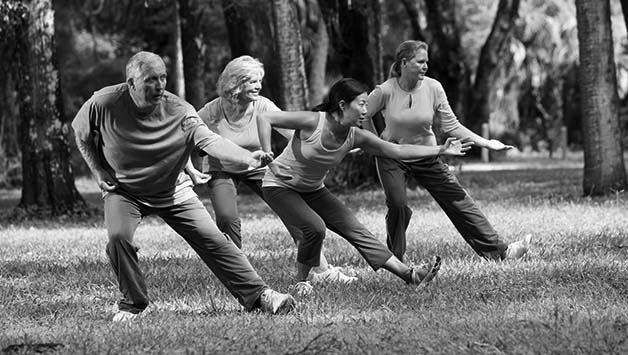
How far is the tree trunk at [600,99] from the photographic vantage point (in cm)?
1797

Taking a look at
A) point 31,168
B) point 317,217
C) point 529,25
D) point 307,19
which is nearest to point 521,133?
point 529,25

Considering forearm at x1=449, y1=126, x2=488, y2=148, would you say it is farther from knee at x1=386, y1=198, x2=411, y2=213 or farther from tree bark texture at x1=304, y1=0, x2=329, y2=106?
tree bark texture at x1=304, y1=0, x2=329, y2=106

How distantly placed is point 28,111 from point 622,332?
42.5 feet

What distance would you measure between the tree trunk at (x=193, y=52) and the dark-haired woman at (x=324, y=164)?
60.9 feet

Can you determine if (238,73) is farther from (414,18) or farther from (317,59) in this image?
(414,18)

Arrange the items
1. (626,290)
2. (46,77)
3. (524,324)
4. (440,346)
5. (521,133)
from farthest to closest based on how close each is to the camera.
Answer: (521,133) < (46,77) < (626,290) < (524,324) < (440,346)

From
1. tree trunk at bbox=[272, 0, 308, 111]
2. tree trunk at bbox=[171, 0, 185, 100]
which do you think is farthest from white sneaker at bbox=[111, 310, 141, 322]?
tree trunk at bbox=[171, 0, 185, 100]

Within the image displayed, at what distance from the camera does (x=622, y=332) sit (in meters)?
7.18

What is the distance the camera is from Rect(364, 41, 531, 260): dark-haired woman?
10.4m

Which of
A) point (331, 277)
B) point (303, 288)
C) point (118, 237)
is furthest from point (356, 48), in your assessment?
point (118, 237)

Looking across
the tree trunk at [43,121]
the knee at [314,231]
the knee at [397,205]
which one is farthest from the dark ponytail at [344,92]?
the tree trunk at [43,121]

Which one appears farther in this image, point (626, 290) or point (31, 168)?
point (31, 168)

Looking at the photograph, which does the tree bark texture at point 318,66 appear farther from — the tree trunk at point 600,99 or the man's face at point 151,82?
the man's face at point 151,82

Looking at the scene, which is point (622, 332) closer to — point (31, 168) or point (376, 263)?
point (376, 263)
